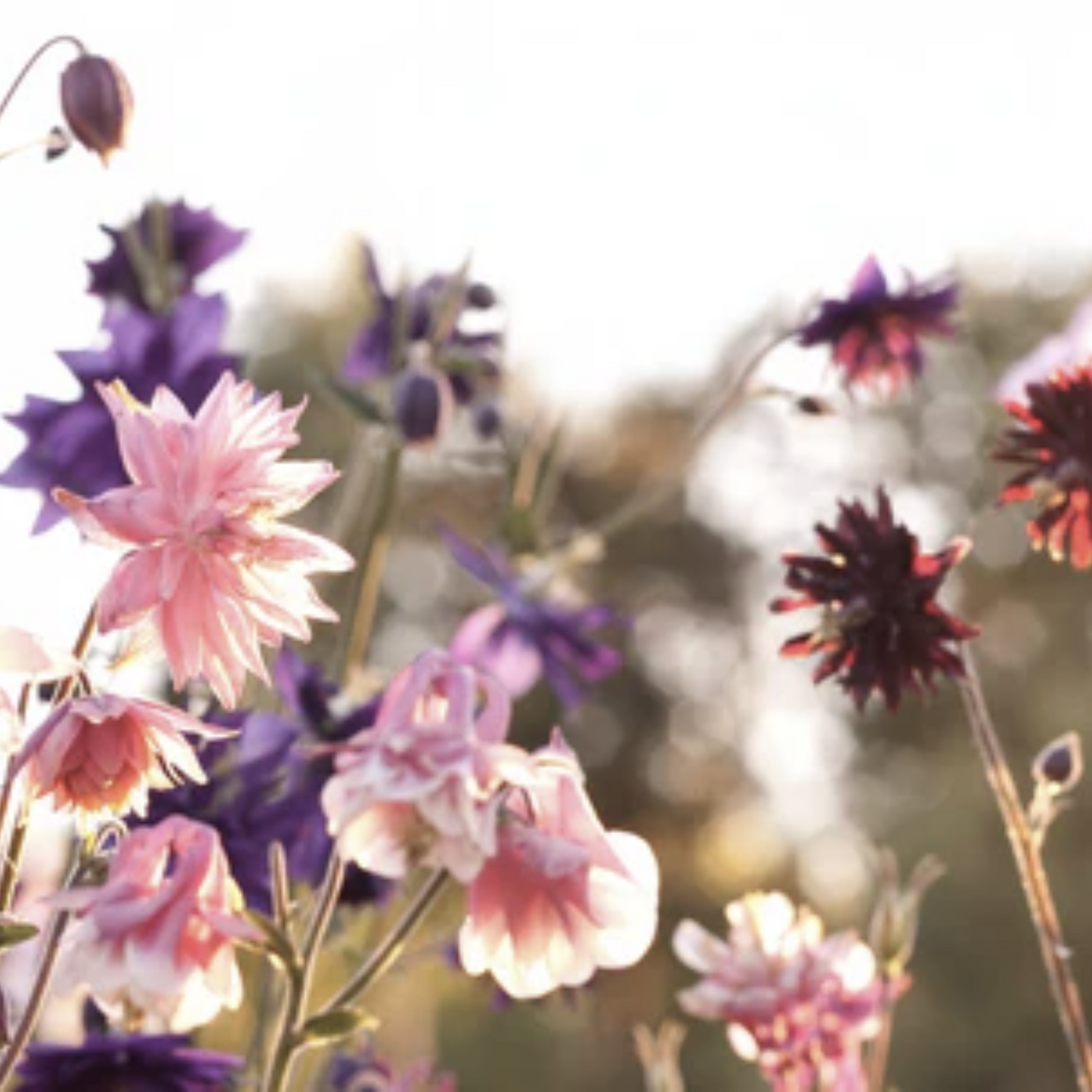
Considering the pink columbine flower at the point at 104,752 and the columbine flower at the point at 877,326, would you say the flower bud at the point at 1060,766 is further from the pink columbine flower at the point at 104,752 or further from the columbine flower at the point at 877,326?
the pink columbine flower at the point at 104,752

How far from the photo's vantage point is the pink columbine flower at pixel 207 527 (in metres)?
1.02

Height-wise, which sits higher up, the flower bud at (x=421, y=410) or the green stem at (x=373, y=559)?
the flower bud at (x=421, y=410)

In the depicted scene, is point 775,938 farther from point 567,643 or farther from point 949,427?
point 949,427

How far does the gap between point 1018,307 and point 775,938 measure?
48.3 ft

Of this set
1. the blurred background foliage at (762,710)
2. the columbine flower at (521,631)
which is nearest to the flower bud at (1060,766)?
the columbine flower at (521,631)

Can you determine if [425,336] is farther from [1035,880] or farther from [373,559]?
[1035,880]

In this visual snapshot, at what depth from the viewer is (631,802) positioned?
1644cm

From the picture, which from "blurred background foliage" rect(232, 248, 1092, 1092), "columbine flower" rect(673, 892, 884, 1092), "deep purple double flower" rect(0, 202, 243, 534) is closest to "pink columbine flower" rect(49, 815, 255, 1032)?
"columbine flower" rect(673, 892, 884, 1092)

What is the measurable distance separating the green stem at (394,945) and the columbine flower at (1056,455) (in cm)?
50

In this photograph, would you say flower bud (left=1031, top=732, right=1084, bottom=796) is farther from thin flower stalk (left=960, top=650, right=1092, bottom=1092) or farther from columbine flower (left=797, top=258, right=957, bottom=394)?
columbine flower (left=797, top=258, right=957, bottom=394)

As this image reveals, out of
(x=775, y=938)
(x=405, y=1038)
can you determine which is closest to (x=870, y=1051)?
(x=775, y=938)

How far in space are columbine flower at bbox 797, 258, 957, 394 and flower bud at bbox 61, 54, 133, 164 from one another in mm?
465

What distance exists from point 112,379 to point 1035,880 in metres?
0.70

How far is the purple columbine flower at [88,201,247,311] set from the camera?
1815mm
